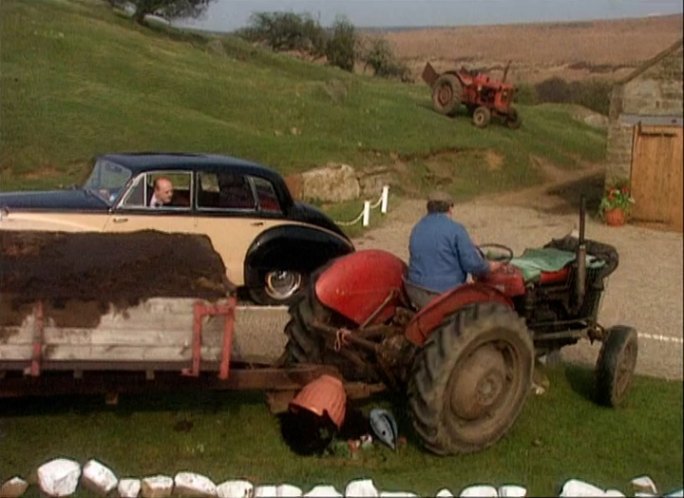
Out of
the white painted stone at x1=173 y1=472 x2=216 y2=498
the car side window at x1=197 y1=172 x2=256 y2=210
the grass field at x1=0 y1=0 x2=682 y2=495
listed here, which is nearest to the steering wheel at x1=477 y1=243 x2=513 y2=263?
the grass field at x1=0 y1=0 x2=682 y2=495

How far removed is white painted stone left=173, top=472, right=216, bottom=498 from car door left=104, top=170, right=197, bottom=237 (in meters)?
1.42

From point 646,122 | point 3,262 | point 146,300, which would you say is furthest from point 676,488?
point 3,262

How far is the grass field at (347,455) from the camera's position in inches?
170

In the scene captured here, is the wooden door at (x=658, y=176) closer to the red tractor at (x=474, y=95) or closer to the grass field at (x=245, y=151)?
the grass field at (x=245, y=151)

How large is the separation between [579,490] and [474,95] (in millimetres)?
1742

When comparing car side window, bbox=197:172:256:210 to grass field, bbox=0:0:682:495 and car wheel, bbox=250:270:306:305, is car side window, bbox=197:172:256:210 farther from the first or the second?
car wheel, bbox=250:270:306:305

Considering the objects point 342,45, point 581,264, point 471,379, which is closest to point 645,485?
point 581,264

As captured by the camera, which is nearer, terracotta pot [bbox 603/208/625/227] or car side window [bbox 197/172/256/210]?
terracotta pot [bbox 603/208/625/227]

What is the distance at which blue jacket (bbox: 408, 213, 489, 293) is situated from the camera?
494 centimetres

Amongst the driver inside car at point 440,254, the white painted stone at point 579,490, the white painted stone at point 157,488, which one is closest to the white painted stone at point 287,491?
the white painted stone at point 157,488

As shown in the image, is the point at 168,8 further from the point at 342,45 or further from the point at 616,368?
the point at 616,368

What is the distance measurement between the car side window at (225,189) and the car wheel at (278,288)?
0.38 m

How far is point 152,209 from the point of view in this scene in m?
6.20

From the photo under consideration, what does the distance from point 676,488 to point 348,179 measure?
2.27 meters
